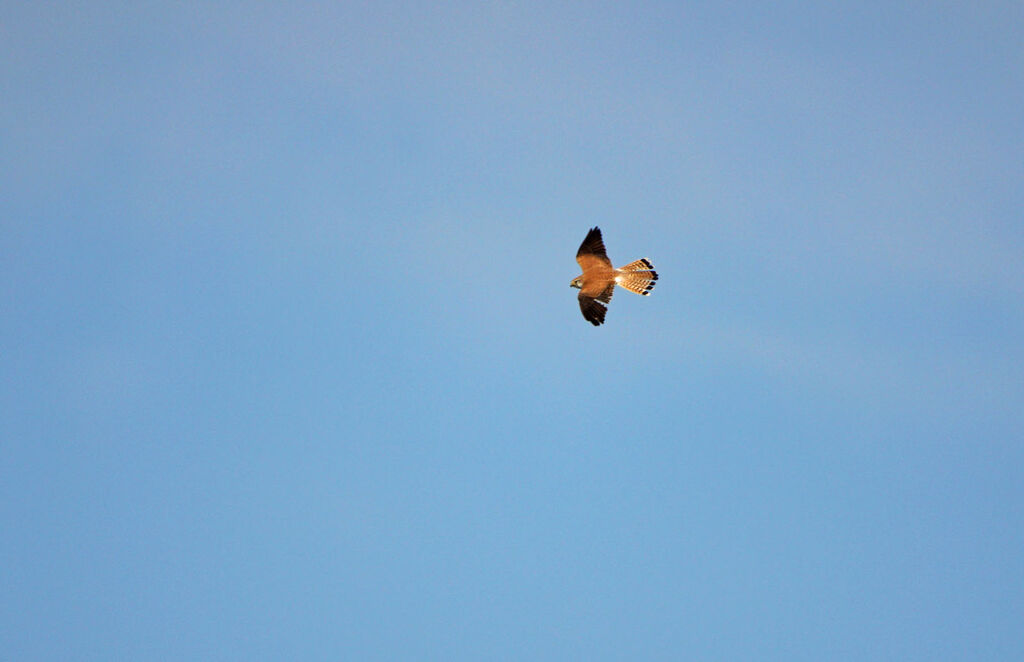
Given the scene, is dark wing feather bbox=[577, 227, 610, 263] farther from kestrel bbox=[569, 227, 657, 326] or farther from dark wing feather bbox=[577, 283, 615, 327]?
dark wing feather bbox=[577, 283, 615, 327]

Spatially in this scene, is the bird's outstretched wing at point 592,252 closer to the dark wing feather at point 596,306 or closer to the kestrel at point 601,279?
the kestrel at point 601,279

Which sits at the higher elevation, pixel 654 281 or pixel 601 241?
pixel 601 241

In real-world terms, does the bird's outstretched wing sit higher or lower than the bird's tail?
higher

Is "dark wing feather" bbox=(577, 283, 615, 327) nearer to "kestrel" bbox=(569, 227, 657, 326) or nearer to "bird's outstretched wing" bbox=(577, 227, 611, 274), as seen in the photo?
"kestrel" bbox=(569, 227, 657, 326)

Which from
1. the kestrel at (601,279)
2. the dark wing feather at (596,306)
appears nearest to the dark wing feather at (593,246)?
the kestrel at (601,279)

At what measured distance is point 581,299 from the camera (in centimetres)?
4447

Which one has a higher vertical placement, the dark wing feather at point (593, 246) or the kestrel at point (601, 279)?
the dark wing feather at point (593, 246)

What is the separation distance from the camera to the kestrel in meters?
44.0

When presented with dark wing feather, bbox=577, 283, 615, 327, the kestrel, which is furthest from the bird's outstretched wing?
dark wing feather, bbox=577, 283, 615, 327

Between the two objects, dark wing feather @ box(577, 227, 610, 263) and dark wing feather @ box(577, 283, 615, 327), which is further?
dark wing feather @ box(577, 227, 610, 263)

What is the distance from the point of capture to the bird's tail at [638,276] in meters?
44.2

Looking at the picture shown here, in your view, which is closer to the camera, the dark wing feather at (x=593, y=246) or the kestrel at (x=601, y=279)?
the kestrel at (x=601, y=279)

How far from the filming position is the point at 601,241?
152 ft

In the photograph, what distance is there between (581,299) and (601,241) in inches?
144
